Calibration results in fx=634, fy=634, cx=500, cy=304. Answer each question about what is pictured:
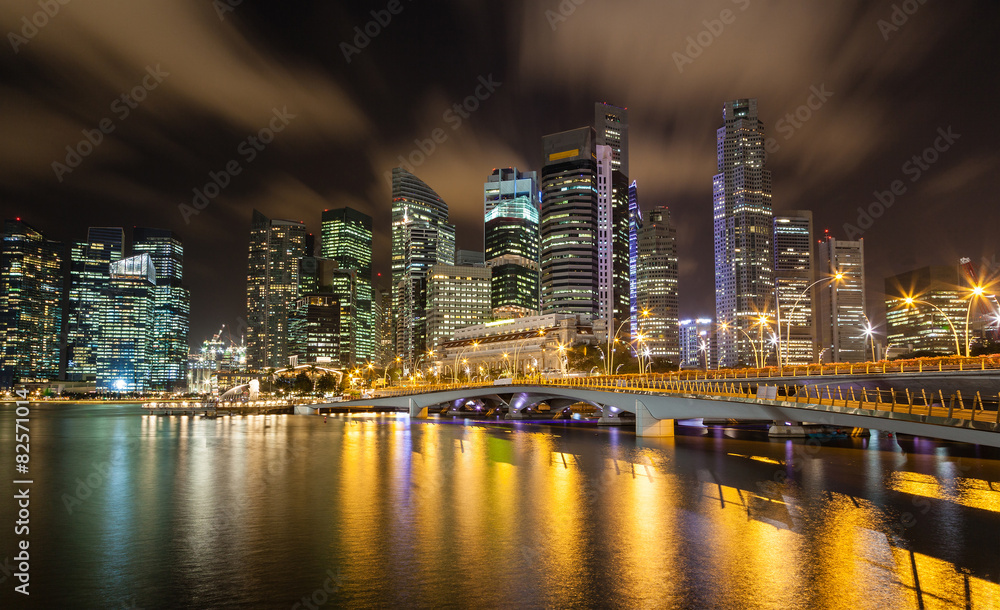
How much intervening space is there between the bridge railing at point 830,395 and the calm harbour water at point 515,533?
15.7 feet

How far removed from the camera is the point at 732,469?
1900 inches

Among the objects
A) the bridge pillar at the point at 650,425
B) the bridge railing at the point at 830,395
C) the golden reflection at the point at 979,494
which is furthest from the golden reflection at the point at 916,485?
the bridge pillar at the point at 650,425

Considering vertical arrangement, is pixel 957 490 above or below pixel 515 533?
below

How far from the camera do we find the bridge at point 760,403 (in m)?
34.0

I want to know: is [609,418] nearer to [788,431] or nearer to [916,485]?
[788,431]

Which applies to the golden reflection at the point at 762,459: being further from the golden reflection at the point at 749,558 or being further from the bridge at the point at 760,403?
the golden reflection at the point at 749,558

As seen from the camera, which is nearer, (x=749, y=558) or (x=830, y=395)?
(x=749, y=558)

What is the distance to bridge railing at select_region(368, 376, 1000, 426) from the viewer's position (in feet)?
113

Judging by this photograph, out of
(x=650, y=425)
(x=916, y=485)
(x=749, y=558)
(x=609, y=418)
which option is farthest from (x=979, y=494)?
(x=609, y=418)

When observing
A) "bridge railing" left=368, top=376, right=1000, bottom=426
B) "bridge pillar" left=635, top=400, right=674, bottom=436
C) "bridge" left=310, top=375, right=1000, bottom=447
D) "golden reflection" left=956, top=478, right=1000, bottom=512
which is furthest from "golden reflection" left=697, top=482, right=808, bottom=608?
"bridge pillar" left=635, top=400, right=674, bottom=436

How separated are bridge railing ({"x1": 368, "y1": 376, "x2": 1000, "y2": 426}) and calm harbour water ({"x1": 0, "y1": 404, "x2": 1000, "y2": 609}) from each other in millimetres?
4782

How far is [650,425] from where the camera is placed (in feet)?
261

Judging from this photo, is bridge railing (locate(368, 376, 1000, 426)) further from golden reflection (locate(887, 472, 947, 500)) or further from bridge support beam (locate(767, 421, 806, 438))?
golden reflection (locate(887, 472, 947, 500))

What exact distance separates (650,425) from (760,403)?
91.9 ft
